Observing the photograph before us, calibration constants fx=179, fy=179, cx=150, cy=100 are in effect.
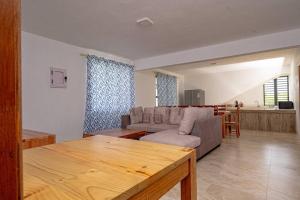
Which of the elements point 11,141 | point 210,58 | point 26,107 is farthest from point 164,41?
point 11,141

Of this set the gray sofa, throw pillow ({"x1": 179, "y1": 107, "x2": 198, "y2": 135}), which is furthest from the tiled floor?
throw pillow ({"x1": 179, "y1": 107, "x2": 198, "y2": 135})

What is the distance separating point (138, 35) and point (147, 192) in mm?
3140

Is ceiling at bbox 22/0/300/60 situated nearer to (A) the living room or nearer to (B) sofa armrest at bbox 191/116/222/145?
(A) the living room

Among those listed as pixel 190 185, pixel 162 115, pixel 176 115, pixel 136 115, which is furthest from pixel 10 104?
pixel 136 115

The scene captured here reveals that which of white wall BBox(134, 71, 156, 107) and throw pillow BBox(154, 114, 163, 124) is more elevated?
white wall BBox(134, 71, 156, 107)

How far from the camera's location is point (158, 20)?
2.72 meters

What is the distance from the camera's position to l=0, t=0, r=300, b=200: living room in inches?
22.1

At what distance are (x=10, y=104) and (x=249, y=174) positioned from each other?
271 cm

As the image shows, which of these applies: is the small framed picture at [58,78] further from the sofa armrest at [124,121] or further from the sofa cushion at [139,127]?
the sofa cushion at [139,127]

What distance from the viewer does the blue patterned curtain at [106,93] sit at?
409 cm

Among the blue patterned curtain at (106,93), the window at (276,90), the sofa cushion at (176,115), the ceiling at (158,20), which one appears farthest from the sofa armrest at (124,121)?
the window at (276,90)

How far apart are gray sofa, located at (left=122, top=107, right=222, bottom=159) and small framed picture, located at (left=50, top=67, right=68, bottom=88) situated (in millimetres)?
1589

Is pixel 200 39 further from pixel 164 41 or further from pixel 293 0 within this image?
pixel 293 0

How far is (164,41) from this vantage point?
12.0 feet
